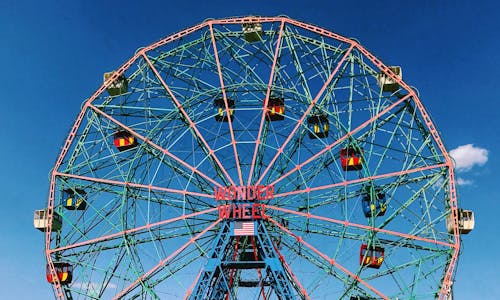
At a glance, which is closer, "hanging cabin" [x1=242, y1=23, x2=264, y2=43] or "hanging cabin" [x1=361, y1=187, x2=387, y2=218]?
"hanging cabin" [x1=361, y1=187, x2=387, y2=218]

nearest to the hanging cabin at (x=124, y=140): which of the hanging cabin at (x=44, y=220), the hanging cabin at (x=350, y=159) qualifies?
the hanging cabin at (x=44, y=220)

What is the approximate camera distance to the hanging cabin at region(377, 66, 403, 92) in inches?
1369

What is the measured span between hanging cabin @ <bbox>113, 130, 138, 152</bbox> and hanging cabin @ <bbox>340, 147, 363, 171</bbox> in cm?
1159

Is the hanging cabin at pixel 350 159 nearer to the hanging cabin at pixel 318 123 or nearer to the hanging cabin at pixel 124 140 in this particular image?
the hanging cabin at pixel 318 123

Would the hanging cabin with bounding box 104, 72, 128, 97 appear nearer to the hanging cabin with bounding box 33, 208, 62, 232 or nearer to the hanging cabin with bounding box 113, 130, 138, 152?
the hanging cabin with bounding box 113, 130, 138, 152

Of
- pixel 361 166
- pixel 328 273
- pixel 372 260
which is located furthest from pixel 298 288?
pixel 361 166

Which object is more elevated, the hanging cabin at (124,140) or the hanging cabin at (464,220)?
the hanging cabin at (124,140)

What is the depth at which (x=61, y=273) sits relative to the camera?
3431 centimetres

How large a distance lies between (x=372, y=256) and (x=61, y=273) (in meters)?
16.1

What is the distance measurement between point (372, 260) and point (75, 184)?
16.6 metres

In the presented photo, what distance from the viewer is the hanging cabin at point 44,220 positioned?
114 ft

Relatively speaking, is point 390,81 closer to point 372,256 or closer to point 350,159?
point 350,159

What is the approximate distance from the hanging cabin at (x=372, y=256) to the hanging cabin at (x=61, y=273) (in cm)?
1518

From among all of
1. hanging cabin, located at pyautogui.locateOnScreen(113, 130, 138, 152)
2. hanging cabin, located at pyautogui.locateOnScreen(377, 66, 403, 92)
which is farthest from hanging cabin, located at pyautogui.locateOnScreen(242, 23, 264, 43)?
hanging cabin, located at pyautogui.locateOnScreen(113, 130, 138, 152)
